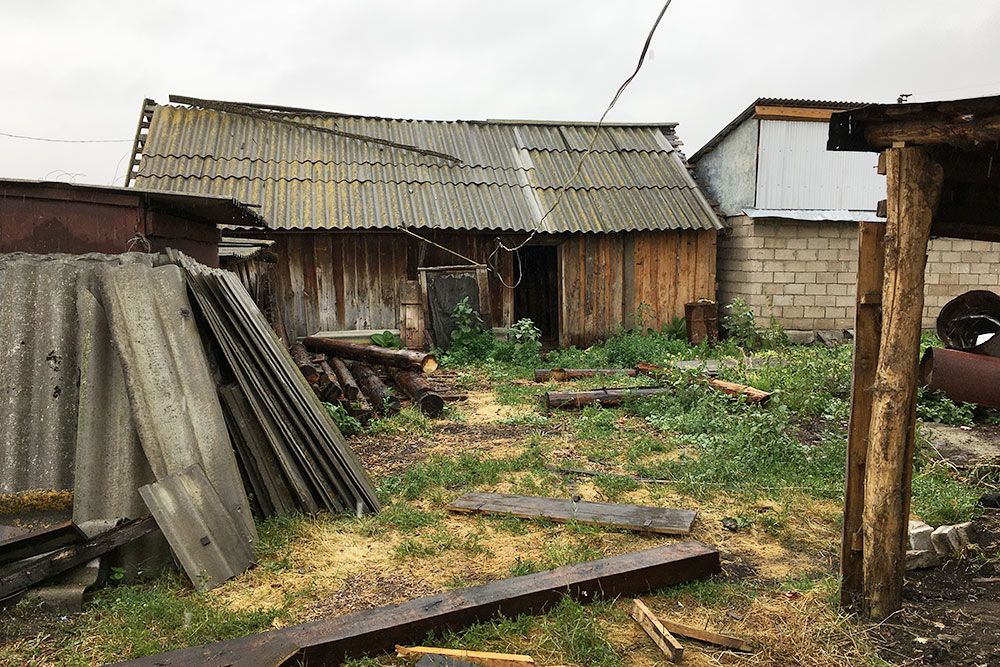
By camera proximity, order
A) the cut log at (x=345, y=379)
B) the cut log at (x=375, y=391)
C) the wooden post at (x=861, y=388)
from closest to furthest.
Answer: the wooden post at (x=861, y=388) < the cut log at (x=345, y=379) < the cut log at (x=375, y=391)

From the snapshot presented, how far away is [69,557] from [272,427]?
1.50m

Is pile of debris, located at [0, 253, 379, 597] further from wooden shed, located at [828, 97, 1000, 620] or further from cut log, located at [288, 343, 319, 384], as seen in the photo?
wooden shed, located at [828, 97, 1000, 620]

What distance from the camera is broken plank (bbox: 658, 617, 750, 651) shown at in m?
3.19

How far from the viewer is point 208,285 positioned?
474 centimetres

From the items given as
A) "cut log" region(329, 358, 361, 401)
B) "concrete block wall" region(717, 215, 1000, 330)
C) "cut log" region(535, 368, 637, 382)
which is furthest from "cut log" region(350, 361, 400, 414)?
"concrete block wall" region(717, 215, 1000, 330)

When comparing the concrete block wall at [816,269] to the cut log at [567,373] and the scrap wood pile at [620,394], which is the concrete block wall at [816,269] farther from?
the scrap wood pile at [620,394]

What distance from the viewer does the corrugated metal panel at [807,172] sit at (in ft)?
38.8

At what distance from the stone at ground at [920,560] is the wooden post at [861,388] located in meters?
0.73

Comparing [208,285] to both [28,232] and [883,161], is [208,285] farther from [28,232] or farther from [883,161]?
[883,161]

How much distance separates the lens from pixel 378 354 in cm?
937

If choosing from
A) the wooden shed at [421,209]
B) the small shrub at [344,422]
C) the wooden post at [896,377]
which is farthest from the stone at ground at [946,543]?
the wooden shed at [421,209]

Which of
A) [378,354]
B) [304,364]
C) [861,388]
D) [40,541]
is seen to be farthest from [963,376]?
[40,541]

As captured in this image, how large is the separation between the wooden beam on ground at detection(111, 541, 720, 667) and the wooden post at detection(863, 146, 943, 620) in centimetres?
93

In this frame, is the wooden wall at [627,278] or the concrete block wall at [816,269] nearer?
the concrete block wall at [816,269]
